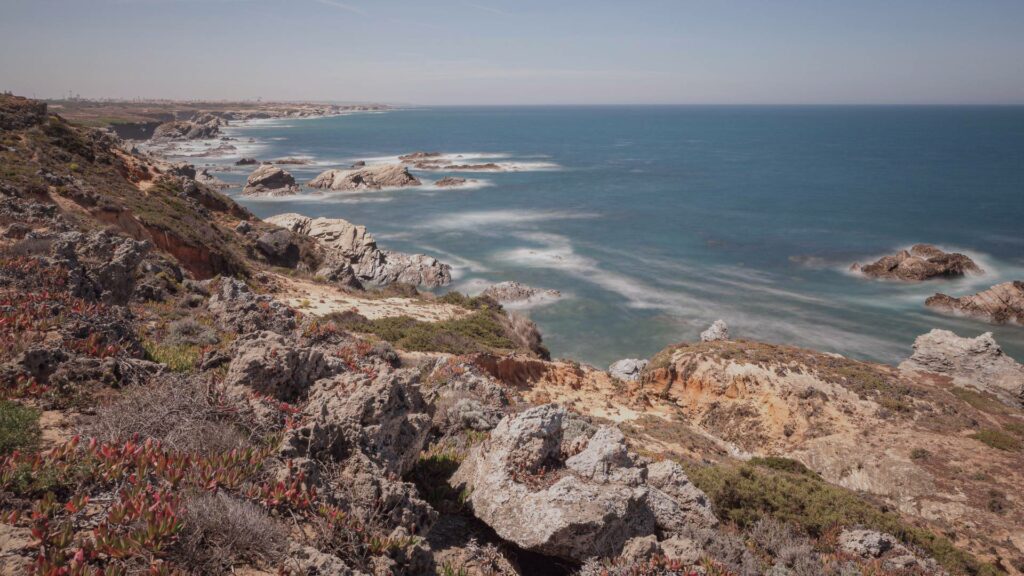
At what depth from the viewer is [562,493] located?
6.41m

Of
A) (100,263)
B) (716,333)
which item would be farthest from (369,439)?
(716,333)

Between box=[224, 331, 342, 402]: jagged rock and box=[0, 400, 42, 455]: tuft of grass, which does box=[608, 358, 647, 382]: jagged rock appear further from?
box=[0, 400, 42, 455]: tuft of grass

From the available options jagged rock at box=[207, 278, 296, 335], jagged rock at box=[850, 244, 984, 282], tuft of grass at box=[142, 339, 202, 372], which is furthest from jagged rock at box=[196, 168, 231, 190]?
jagged rock at box=[850, 244, 984, 282]

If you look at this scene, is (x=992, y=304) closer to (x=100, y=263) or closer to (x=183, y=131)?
(x=100, y=263)

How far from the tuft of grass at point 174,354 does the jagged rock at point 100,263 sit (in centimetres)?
260

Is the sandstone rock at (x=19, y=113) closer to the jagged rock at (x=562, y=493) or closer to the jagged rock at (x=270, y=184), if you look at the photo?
the jagged rock at (x=270, y=184)

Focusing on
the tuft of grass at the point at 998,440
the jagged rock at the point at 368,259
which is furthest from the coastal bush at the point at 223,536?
the jagged rock at the point at 368,259

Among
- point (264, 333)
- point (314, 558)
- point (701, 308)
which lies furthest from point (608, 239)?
point (314, 558)

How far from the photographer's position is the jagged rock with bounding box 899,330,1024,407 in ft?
86.8

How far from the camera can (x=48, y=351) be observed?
713 centimetres

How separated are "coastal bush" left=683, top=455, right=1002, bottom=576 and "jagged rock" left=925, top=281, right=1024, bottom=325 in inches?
1510

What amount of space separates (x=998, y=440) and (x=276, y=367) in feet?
77.6

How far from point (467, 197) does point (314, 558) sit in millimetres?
76662

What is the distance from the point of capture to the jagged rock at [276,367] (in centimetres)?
767
